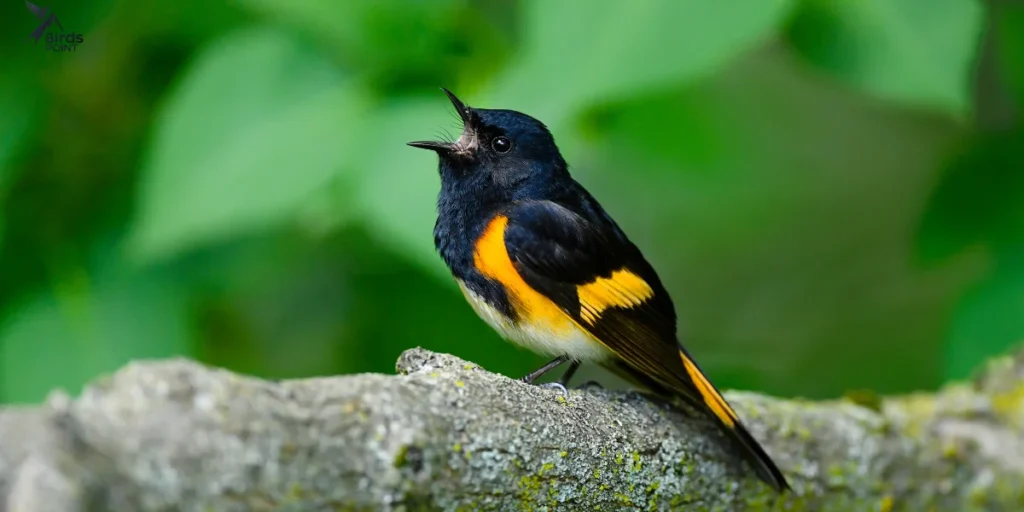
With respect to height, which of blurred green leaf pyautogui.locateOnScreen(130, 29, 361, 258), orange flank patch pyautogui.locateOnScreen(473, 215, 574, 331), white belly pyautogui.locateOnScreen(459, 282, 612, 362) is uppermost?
blurred green leaf pyautogui.locateOnScreen(130, 29, 361, 258)

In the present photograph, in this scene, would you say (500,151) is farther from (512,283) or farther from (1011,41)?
(1011,41)

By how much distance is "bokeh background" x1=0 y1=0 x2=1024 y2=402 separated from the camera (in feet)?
8.20

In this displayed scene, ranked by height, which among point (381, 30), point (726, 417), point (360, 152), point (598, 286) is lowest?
point (726, 417)

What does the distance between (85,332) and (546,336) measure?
1310mm

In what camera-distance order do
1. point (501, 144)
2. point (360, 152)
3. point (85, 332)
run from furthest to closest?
point (85, 332), point (360, 152), point (501, 144)

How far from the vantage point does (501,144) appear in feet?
8.11

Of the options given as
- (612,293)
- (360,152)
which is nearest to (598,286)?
(612,293)

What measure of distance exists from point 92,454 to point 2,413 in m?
0.12

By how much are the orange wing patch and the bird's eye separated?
402mm

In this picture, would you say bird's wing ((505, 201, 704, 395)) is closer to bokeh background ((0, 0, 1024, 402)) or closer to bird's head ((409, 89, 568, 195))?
bird's head ((409, 89, 568, 195))

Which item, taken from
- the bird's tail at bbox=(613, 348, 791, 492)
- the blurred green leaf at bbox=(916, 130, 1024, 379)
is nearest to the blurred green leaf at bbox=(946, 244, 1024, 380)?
the blurred green leaf at bbox=(916, 130, 1024, 379)

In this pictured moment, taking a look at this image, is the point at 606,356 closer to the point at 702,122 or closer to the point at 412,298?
the point at 412,298

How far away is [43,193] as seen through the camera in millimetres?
2932

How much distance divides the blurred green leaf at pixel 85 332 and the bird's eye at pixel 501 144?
103cm
